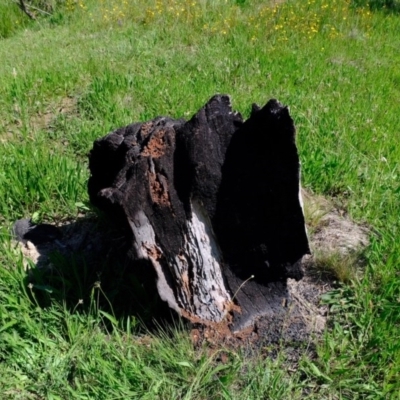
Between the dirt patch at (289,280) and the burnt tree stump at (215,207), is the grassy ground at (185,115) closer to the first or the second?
the dirt patch at (289,280)

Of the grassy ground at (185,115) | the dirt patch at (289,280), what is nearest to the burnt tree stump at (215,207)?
the dirt patch at (289,280)

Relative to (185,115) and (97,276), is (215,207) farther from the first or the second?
(185,115)

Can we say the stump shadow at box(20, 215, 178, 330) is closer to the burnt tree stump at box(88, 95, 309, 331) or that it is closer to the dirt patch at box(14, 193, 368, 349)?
the dirt patch at box(14, 193, 368, 349)

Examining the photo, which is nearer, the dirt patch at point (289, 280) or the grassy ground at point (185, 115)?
the grassy ground at point (185, 115)

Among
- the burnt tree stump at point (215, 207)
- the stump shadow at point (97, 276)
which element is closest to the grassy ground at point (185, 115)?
the stump shadow at point (97, 276)

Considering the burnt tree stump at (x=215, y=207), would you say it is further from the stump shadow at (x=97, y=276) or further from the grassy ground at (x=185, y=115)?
the grassy ground at (x=185, y=115)

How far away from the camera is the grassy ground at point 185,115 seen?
7.45 feet

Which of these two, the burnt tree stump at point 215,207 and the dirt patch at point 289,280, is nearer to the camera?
the burnt tree stump at point 215,207

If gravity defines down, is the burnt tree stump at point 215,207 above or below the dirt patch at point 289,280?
above

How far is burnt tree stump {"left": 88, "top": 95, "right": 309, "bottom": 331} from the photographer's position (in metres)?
2.30

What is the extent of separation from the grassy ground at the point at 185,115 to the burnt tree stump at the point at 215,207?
0.31 m

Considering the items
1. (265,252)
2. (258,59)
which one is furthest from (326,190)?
(258,59)

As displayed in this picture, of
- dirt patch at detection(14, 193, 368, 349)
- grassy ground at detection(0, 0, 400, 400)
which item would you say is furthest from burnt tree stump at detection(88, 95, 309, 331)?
grassy ground at detection(0, 0, 400, 400)

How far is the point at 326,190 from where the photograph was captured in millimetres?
3676
